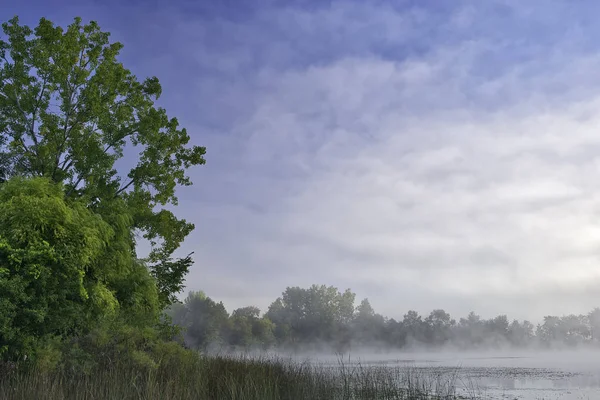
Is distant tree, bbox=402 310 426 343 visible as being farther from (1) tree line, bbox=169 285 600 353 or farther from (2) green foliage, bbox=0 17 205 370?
(2) green foliage, bbox=0 17 205 370

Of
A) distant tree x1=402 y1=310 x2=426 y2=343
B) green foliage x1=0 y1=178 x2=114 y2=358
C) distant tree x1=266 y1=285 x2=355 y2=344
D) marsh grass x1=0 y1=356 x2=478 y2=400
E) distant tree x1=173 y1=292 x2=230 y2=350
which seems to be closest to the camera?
marsh grass x1=0 y1=356 x2=478 y2=400

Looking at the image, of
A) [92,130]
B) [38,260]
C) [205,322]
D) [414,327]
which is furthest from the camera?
[414,327]

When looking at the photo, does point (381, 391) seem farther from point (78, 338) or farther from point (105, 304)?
point (78, 338)

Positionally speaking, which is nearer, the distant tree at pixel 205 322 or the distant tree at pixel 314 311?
the distant tree at pixel 205 322

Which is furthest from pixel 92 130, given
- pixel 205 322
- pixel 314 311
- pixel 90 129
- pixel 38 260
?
pixel 314 311

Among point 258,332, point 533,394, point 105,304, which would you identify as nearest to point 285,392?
point 105,304

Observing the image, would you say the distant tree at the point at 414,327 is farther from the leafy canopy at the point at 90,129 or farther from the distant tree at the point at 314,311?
the leafy canopy at the point at 90,129

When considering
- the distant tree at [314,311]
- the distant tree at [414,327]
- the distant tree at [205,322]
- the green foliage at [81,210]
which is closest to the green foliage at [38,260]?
the green foliage at [81,210]

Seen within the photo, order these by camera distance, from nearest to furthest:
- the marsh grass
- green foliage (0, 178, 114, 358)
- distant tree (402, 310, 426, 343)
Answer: the marsh grass, green foliage (0, 178, 114, 358), distant tree (402, 310, 426, 343)

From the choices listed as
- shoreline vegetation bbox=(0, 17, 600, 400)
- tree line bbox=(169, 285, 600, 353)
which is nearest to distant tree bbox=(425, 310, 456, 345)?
tree line bbox=(169, 285, 600, 353)

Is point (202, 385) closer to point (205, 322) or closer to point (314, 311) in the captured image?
point (205, 322)

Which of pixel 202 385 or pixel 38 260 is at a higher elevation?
pixel 38 260

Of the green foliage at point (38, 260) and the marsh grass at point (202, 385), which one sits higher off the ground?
the green foliage at point (38, 260)

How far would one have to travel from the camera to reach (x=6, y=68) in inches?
730
